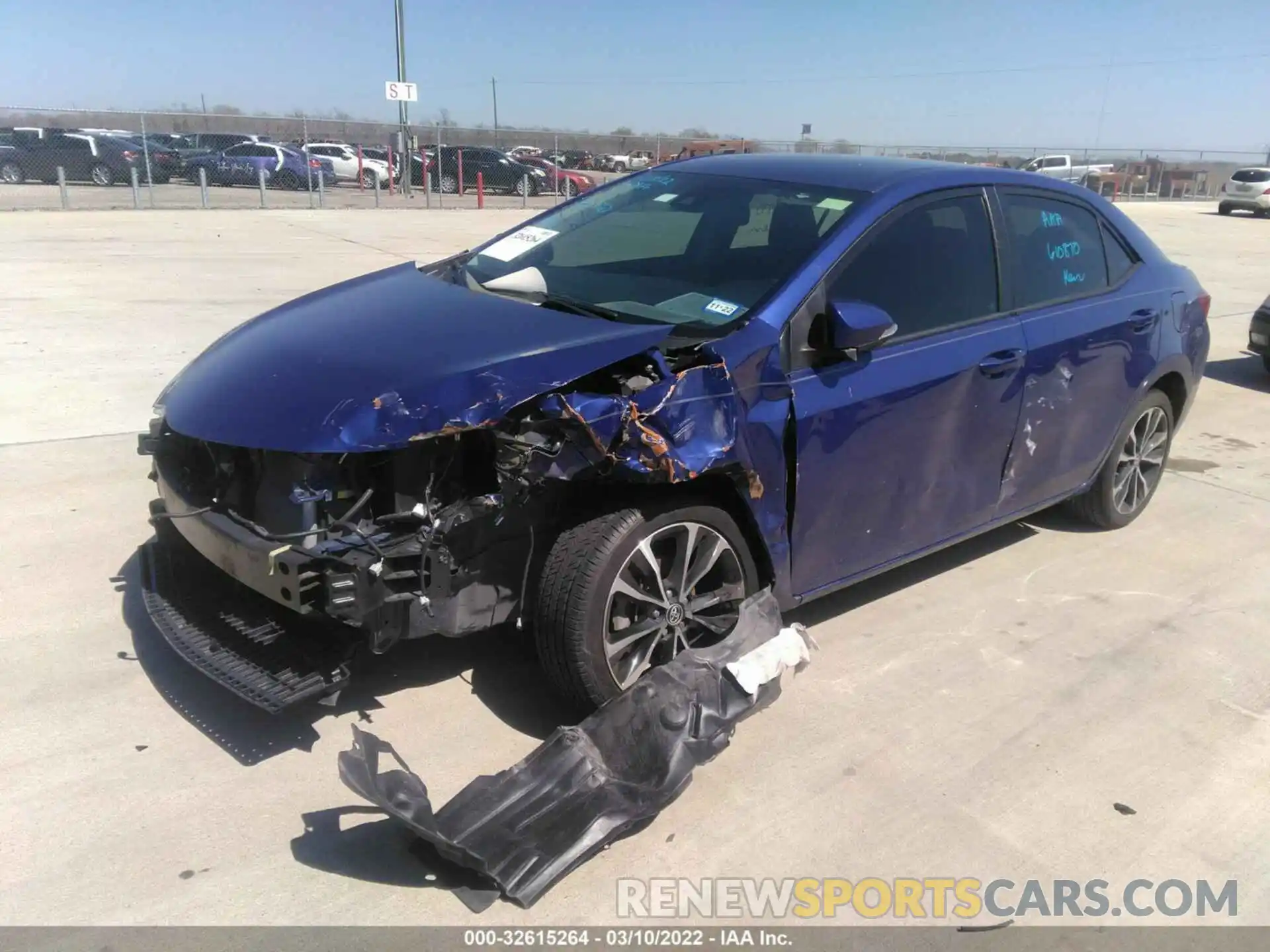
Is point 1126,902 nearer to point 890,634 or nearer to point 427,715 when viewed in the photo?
point 890,634

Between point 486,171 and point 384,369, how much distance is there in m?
27.2

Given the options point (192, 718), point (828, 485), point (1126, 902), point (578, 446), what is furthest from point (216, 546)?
point (1126, 902)

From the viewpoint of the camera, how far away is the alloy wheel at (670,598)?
3064 mm

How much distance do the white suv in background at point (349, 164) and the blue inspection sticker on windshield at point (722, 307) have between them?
2763cm

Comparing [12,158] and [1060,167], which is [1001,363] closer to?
[12,158]

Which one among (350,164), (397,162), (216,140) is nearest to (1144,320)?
(397,162)

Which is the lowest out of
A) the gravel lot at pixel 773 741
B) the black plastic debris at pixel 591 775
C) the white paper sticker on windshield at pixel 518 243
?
the gravel lot at pixel 773 741

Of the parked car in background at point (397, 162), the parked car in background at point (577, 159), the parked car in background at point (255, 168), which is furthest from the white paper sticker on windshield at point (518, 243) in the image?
the parked car in background at point (577, 159)

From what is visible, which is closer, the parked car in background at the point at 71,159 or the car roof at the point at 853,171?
the car roof at the point at 853,171

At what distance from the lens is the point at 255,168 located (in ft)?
87.8

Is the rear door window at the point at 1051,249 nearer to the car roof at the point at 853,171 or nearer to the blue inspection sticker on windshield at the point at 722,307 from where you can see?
the car roof at the point at 853,171

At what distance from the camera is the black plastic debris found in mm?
2520

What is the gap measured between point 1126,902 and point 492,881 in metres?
1.68

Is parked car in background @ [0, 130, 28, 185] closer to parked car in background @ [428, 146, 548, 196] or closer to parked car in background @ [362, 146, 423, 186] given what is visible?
parked car in background @ [362, 146, 423, 186]
